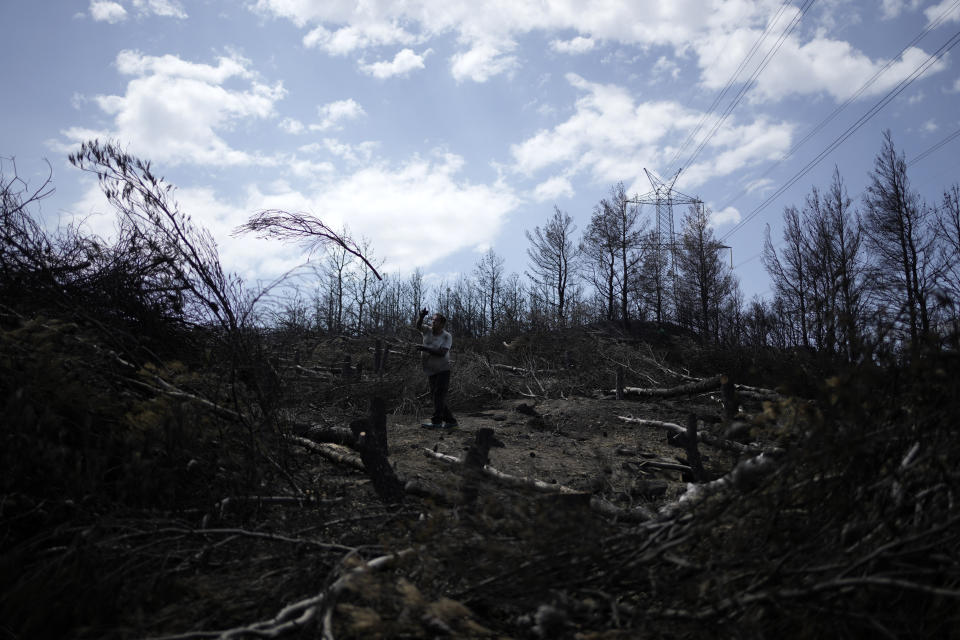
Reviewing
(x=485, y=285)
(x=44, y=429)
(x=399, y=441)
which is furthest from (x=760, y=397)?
(x=485, y=285)

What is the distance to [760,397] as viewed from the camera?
10.8 m

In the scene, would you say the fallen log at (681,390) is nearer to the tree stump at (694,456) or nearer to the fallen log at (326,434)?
the tree stump at (694,456)

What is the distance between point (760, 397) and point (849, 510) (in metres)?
9.39

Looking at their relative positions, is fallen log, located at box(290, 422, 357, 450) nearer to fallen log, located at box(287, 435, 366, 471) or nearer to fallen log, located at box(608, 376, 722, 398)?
fallen log, located at box(287, 435, 366, 471)

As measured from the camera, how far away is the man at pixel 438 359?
8.26 m

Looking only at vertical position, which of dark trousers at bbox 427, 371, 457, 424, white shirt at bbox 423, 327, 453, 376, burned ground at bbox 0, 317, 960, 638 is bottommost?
burned ground at bbox 0, 317, 960, 638

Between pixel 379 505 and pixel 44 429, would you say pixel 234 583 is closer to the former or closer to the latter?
pixel 379 505

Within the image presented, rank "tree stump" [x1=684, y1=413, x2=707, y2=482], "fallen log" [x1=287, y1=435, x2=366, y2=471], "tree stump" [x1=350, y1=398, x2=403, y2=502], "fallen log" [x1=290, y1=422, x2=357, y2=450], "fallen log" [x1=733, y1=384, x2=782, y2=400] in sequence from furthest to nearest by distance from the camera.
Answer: "fallen log" [x1=733, y1=384, x2=782, y2=400] < "fallen log" [x1=290, y1=422, x2=357, y2=450] < "fallen log" [x1=287, y1=435, x2=366, y2=471] < "tree stump" [x1=684, y1=413, x2=707, y2=482] < "tree stump" [x1=350, y1=398, x2=403, y2=502]

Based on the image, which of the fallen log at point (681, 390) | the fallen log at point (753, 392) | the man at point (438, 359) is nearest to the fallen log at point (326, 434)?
the man at point (438, 359)

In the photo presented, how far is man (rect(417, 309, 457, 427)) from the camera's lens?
8258 mm

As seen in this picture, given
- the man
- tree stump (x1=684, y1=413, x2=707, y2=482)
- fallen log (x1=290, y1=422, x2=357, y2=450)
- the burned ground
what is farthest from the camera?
the man

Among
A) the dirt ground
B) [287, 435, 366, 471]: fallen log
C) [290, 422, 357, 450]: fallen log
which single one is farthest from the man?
[287, 435, 366, 471]: fallen log

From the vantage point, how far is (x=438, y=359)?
8.41m

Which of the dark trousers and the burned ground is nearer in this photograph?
the burned ground
